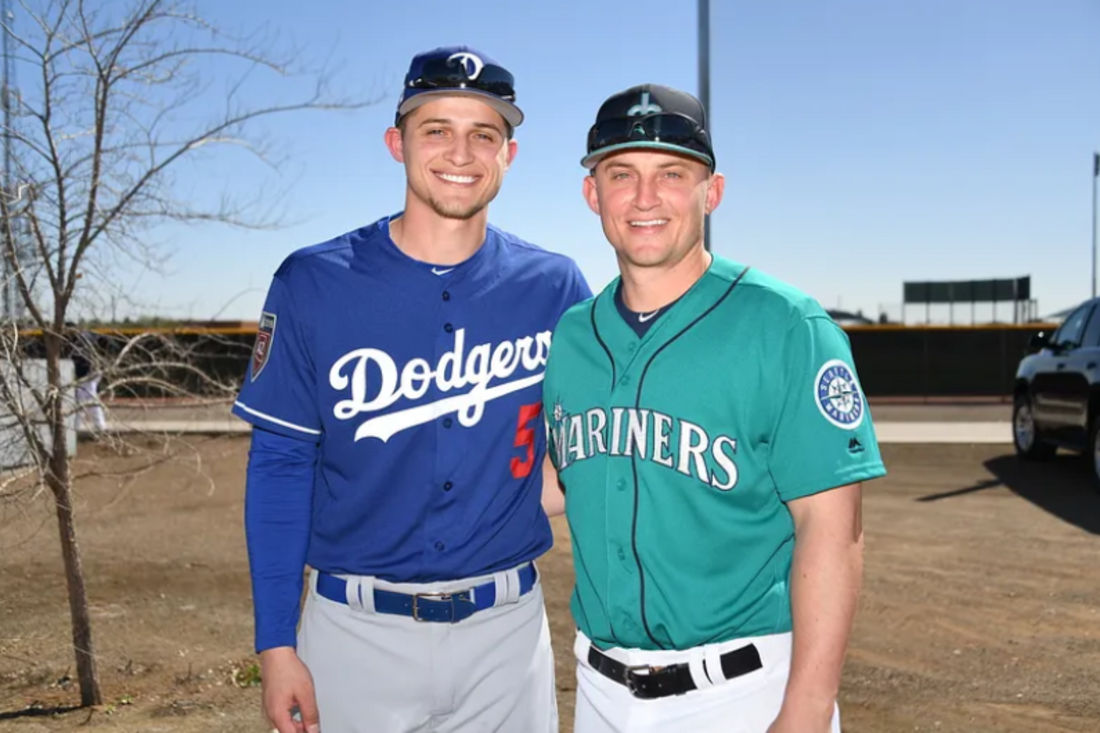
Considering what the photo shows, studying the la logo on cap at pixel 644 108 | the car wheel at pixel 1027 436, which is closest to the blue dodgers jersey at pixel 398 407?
the la logo on cap at pixel 644 108

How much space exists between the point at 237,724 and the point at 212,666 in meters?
1.02

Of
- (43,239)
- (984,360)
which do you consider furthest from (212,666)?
(984,360)

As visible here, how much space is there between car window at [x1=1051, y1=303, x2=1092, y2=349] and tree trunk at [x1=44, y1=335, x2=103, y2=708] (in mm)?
9901

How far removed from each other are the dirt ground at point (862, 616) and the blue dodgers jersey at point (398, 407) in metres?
2.48

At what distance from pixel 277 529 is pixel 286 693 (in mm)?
406

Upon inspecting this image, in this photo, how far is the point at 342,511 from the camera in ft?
8.71

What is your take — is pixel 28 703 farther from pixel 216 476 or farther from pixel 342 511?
pixel 216 476

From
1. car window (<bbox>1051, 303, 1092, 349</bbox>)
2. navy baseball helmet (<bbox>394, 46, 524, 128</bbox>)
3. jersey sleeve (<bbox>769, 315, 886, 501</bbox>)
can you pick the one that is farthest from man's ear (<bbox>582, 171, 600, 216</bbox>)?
car window (<bbox>1051, 303, 1092, 349</bbox>)

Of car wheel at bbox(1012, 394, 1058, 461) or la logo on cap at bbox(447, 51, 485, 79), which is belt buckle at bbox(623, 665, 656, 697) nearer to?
la logo on cap at bbox(447, 51, 485, 79)

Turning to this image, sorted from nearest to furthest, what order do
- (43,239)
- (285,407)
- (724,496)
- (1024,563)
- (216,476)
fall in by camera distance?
(724,496) < (285,407) < (43,239) < (1024,563) < (216,476)

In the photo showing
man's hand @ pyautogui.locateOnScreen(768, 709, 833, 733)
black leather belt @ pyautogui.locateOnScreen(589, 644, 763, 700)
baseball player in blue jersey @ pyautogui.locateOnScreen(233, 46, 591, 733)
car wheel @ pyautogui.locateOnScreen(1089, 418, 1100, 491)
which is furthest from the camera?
car wheel @ pyautogui.locateOnScreen(1089, 418, 1100, 491)

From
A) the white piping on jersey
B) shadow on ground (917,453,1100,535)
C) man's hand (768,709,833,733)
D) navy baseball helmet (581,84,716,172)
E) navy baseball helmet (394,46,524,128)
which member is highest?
navy baseball helmet (394,46,524,128)

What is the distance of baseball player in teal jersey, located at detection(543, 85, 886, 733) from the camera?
82.5 inches

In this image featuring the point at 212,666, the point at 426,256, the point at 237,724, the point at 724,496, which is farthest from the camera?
the point at 212,666
